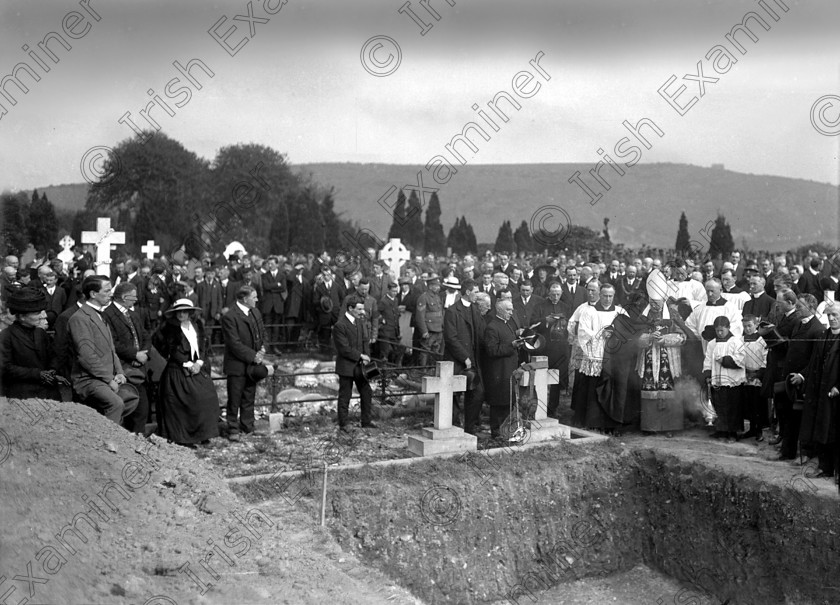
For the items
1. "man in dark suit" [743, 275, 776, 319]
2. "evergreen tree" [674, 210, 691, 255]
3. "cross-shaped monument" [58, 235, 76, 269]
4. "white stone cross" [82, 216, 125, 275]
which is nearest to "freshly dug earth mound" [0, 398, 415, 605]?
"man in dark suit" [743, 275, 776, 319]

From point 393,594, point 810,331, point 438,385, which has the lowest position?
point 393,594

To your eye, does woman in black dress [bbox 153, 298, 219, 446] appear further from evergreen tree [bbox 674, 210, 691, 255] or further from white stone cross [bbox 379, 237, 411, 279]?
evergreen tree [bbox 674, 210, 691, 255]

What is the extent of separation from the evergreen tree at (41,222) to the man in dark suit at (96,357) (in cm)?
1655

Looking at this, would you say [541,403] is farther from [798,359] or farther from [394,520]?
[798,359]

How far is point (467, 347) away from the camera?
10930 mm

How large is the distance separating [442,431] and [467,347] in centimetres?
148

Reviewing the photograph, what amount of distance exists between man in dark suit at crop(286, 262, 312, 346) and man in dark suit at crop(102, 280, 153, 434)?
28.2ft

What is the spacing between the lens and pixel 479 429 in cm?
1142

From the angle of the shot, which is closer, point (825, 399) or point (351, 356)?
point (825, 399)

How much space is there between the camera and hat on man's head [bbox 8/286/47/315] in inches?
338

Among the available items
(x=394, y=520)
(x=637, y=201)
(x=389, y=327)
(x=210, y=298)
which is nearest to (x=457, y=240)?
(x=210, y=298)

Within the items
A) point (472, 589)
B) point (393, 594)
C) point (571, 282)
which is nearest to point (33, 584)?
point (393, 594)

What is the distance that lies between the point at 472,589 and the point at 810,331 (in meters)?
4.79

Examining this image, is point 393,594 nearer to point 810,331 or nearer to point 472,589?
point 472,589
